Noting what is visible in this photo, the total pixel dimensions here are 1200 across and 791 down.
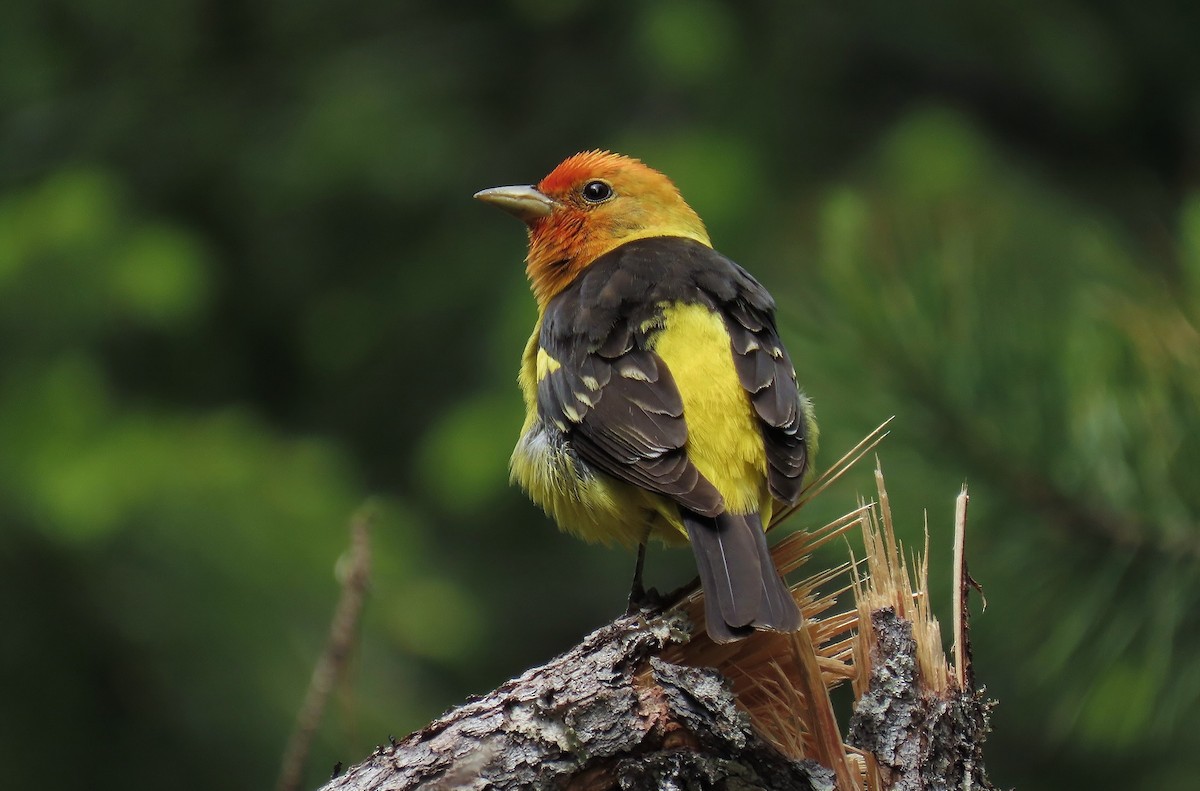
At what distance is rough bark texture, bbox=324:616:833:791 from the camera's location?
7.51 feet

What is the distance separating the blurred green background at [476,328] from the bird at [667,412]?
18 cm

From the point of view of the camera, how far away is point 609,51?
28.5 feet

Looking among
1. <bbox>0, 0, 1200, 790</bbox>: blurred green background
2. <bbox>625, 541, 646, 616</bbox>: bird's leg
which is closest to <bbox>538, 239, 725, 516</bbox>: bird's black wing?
<bbox>625, 541, 646, 616</bbox>: bird's leg

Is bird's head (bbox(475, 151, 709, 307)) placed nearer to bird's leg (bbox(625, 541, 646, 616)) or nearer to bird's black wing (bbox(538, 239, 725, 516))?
bird's black wing (bbox(538, 239, 725, 516))

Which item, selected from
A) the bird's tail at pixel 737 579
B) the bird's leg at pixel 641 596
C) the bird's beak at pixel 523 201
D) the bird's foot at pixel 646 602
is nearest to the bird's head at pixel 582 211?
the bird's beak at pixel 523 201

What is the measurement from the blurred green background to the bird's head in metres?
1.03

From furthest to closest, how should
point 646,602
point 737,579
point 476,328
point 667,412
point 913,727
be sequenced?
point 476,328 → point 667,412 → point 646,602 → point 737,579 → point 913,727

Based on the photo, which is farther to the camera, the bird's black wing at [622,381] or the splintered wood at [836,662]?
the bird's black wing at [622,381]

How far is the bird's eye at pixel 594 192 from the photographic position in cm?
484

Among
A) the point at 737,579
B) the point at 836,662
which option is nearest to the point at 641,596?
the point at 737,579

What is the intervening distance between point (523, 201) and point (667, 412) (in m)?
1.53

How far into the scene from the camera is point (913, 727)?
2.27m

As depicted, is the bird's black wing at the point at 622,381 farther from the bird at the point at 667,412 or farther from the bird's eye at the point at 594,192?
the bird's eye at the point at 594,192

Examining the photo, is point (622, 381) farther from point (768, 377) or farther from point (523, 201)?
point (523, 201)
